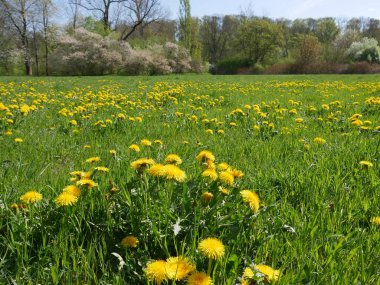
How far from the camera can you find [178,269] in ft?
3.66

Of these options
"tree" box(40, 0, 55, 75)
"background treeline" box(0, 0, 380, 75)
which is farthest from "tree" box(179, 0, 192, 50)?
"tree" box(40, 0, 55, 75)

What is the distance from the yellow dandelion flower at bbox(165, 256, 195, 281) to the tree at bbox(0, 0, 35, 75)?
41695mm

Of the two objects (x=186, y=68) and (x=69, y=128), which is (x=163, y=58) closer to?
(x=186, y=68)

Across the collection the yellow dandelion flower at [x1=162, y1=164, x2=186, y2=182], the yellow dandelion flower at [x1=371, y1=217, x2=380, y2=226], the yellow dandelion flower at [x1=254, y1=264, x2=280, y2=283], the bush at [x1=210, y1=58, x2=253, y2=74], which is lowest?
the yellow dandelion flower at [x1=371, y1=217, x2=380, y2=226]

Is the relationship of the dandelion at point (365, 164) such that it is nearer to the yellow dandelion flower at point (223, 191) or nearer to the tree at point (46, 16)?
the yellow dandelion flower at point (223, 191)

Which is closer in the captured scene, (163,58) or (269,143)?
(269,143)

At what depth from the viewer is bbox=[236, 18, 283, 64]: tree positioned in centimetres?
4950

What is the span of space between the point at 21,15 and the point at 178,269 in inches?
1660

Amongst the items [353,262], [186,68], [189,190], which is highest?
[186,68]

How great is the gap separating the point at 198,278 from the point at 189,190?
2.17 feet

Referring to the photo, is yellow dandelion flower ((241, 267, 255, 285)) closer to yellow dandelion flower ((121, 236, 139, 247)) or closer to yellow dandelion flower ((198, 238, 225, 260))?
yellow dandelion flower ((198, 238, 225, 260))

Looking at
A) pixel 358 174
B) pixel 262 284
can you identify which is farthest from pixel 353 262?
pixel 358 174

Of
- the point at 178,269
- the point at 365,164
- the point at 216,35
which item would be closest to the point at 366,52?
the point at 216,35

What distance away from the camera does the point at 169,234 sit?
1.47 meters
